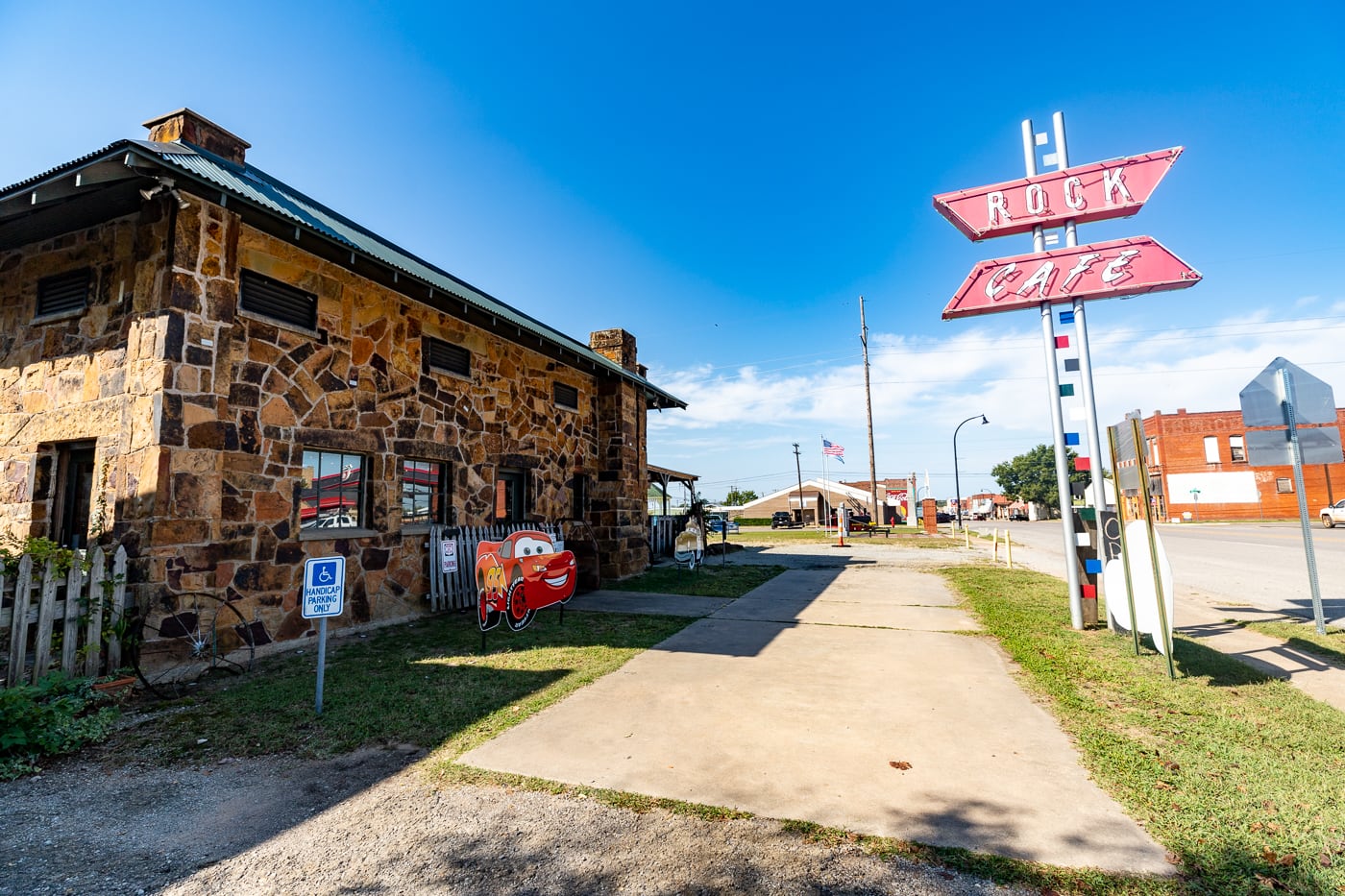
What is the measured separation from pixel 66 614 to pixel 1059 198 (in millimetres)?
11405

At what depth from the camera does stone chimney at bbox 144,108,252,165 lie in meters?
7.50

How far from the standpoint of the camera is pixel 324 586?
498 centimetres

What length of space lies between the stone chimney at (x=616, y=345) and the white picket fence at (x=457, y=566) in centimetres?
696

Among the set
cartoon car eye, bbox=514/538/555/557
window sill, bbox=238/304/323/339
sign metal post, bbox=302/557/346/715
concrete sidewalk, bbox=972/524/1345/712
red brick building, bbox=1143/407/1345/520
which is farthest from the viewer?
red brick building, bbox=1143/407/1345/520

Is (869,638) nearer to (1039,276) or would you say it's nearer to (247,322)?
(1039,276)

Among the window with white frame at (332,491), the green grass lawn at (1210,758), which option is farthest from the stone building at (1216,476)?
the window with white frame at (332,491)

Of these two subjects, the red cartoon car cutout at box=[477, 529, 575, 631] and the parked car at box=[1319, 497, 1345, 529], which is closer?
the red cartoon car cutout at box=[477, 529, 575, 631]

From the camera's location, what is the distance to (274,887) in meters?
2.51

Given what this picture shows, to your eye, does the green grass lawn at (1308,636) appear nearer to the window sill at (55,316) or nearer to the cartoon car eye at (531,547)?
the cartoon car eye at (531,547)

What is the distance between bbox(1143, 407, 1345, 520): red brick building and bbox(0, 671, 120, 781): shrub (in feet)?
194

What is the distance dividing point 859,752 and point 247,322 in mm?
7649

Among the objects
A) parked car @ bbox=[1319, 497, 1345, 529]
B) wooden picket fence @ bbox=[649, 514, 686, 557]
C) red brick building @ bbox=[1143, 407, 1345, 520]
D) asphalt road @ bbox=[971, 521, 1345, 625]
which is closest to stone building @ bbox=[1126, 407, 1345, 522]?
red brick building @ bbox=[1143, 407, 1345, 520]

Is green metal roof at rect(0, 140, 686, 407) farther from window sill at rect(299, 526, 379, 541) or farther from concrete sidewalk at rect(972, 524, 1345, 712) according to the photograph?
concrete sidewalk at rect(972, 524, 1345, 712)

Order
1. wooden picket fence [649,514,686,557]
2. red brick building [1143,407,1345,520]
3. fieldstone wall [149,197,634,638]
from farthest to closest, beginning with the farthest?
1. red brick building [1143,407,1345,520]
2. wooden picket fence [649,514,686,557]
3. fieldstone wall [149,197,634,638]
